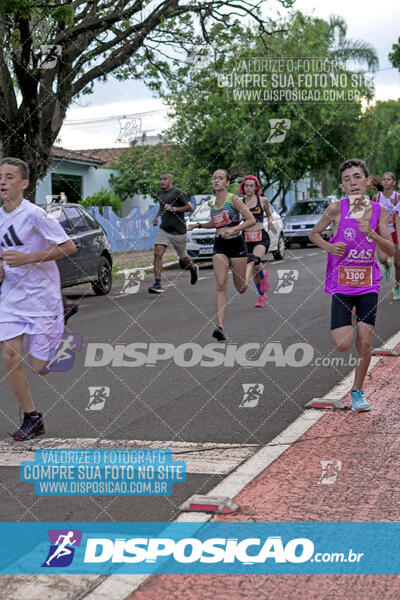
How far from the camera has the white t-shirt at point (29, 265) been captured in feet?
19.2

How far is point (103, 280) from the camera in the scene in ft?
53.2

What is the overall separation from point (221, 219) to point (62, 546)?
660 cm

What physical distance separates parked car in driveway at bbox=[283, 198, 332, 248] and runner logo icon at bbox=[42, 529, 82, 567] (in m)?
25.7

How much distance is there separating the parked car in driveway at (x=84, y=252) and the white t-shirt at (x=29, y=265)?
8.65 metres

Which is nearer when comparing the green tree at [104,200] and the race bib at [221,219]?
the race bib at [221,219]

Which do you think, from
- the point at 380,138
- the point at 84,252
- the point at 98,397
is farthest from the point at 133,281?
the point at 380,138

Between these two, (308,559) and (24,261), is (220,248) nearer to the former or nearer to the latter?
(24,261)

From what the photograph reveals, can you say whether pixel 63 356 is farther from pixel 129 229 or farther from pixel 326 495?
pixel 129 229

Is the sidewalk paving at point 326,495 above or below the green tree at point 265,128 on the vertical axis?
below

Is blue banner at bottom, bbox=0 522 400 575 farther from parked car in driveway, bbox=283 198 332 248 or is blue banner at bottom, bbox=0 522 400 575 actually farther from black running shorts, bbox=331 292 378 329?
parked car in driveway, bbox=283 198 332 248

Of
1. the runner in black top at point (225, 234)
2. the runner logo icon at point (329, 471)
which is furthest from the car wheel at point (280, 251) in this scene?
the runner logo icon at point (329, 471)

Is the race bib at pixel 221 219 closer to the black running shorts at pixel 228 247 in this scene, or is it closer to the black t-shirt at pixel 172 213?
the black running shorts at pixel 228 247

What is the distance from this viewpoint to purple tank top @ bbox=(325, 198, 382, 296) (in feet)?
20.7

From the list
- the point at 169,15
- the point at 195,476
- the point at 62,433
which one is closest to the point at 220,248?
the point at 62,433
